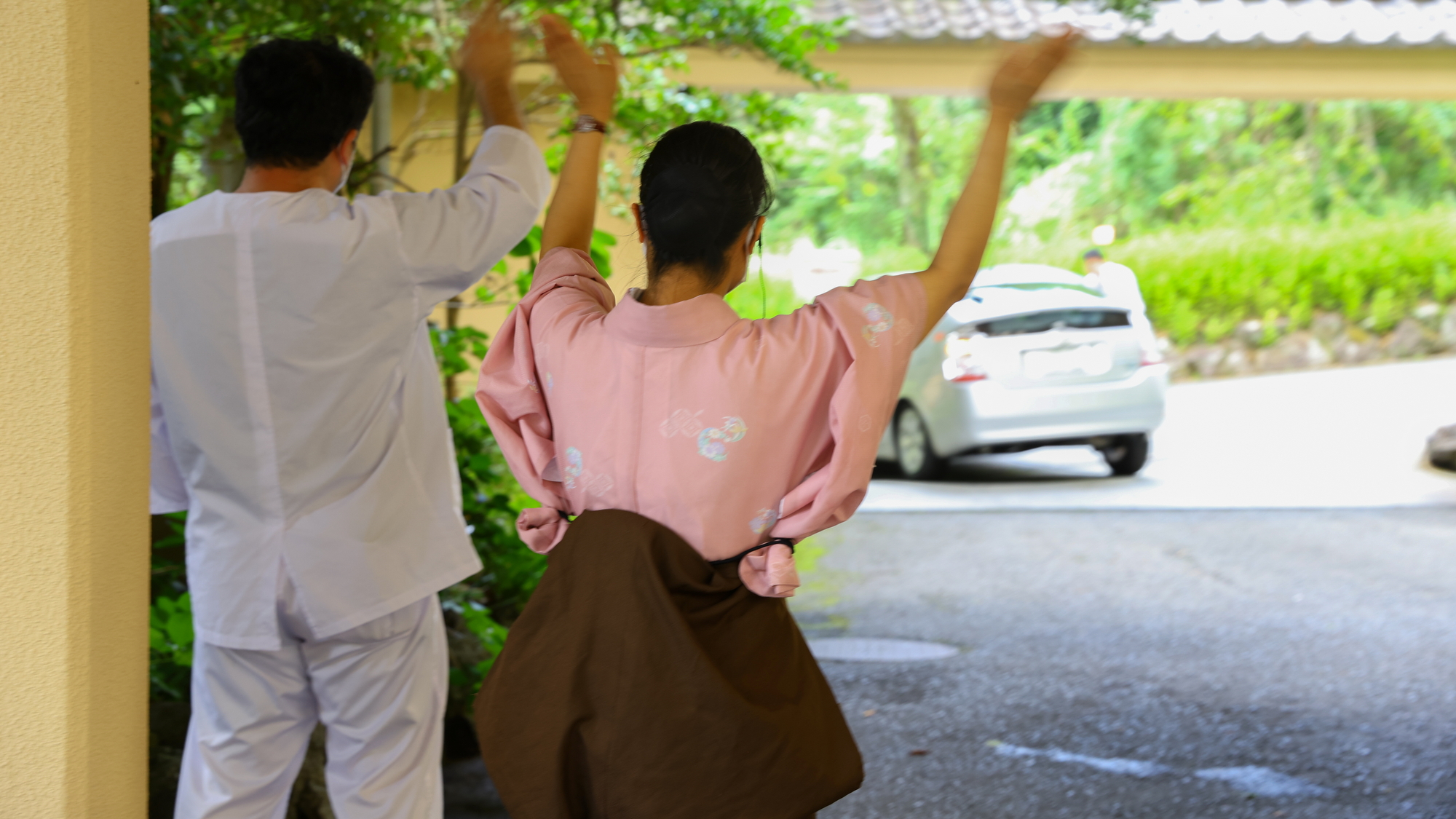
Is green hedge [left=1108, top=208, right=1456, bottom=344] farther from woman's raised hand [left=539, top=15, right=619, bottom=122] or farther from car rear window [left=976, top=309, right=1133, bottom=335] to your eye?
woman's raised hand [left=539, top=15, right=619, bottom=122]

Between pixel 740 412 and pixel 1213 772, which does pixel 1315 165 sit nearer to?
pixel 1213 772

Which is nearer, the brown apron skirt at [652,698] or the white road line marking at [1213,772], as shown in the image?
the brown apron skirt at [652,698]

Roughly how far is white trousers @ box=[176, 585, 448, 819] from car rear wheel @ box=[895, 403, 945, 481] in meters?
7.51

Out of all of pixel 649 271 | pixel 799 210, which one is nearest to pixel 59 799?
pixel 649 271

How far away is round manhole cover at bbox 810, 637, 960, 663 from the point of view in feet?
16.8

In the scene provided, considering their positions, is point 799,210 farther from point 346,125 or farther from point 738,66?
point 346,125

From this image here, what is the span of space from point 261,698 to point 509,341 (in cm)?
99

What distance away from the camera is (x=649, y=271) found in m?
1.66

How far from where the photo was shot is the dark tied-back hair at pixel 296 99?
84.4 inches

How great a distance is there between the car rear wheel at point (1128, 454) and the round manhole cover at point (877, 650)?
16.0 ft

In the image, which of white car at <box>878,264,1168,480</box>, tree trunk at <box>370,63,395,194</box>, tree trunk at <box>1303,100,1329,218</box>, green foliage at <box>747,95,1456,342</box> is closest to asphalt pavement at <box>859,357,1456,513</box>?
white car at <box>878,264,1168,480</box>

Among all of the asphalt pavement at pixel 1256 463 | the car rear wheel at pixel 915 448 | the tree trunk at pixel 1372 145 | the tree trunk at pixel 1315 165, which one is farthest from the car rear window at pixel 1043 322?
the tree trunk at pixel 1372 145

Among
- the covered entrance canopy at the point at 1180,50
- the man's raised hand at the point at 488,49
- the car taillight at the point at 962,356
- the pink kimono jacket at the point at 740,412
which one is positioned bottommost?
the car taillight at the point at 962,356

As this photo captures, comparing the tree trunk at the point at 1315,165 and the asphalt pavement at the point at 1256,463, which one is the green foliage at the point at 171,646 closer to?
the asphalt pavement at the point at 1256,463
